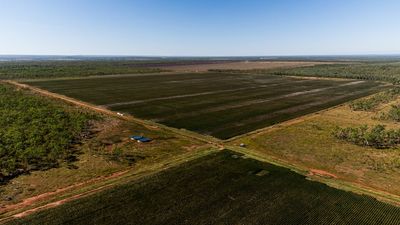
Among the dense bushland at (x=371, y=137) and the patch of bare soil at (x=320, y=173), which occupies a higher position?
the dense bushland at (x=371, y=137)

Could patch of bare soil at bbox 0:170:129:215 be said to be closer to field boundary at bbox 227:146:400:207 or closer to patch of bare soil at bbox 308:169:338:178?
field boundary at bbox 227:146:400:207

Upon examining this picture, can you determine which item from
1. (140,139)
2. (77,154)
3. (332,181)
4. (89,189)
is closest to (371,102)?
(332,181)

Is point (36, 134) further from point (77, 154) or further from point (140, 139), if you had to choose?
point (140, 139)

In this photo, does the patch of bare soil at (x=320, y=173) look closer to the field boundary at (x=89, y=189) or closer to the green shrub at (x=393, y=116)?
the field boundary at (x=89, y=189)

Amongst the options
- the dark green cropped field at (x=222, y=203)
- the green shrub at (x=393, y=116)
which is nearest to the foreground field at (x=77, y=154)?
the dark green cropped field at (x=222, y=203)

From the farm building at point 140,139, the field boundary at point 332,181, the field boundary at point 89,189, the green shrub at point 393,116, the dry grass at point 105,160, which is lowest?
the field boundary at point 332,181

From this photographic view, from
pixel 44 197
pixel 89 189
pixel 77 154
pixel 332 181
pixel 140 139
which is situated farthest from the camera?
pixel 140 139

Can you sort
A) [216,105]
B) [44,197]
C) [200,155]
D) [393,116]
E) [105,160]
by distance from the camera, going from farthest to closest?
[216,105]
[393,116]
[200,155]
[105,160]
[44,197]
